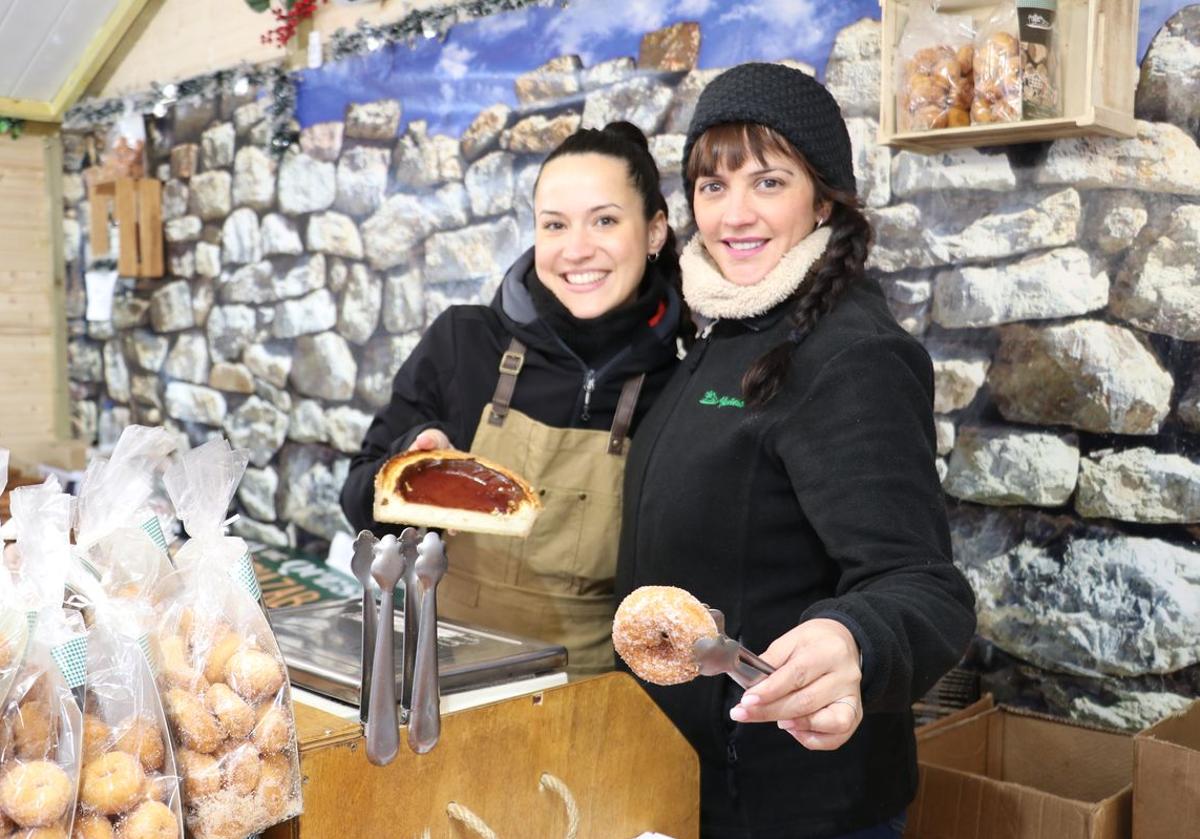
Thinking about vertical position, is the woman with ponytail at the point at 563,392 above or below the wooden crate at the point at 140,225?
below

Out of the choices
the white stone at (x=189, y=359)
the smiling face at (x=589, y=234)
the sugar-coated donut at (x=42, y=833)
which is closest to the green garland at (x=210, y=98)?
the white stone at (x=189, y=359)

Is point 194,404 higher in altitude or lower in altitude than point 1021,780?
higher

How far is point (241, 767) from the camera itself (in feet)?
3.59

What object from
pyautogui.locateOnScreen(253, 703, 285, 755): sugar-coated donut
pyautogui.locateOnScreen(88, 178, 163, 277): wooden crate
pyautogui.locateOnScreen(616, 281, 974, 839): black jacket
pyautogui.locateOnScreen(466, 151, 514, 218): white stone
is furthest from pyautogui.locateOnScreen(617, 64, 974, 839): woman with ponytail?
pyautogui.locateOnScreen(88, 178, 163, 277): wooden crate

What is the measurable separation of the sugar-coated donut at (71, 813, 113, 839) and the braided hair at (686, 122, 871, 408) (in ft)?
3.33

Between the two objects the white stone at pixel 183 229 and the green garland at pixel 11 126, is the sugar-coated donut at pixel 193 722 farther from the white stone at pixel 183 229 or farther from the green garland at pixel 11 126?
the green garland at pixel 11 126

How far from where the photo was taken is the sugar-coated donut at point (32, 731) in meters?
1.00

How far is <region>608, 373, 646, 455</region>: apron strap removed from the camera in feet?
7.13

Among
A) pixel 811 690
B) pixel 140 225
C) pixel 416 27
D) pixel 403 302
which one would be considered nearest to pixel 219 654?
pixel 811 690

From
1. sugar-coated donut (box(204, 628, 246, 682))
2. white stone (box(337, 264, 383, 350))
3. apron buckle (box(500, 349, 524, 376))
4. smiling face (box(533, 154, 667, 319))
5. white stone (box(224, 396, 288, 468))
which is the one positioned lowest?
white stone (box(224, 396, 288, 468))

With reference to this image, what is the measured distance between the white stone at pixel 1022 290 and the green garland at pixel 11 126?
17.3ft

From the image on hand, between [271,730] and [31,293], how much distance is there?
598 centimetres

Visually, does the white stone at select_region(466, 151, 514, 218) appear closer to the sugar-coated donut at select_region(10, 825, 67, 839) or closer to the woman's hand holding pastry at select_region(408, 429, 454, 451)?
the woman's hand holding pastry at select_region(408, 429, 454, 451)

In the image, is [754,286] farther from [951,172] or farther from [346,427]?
[346,427]
